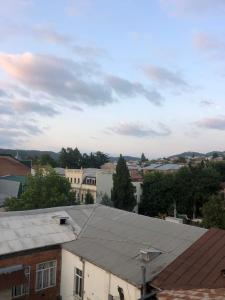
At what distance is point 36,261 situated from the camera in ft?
61.9

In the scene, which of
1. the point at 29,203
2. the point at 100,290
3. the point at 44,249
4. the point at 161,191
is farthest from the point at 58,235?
the point at 161,191

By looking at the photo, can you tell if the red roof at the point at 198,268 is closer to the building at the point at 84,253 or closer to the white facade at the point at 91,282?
the building at the point at 84,253

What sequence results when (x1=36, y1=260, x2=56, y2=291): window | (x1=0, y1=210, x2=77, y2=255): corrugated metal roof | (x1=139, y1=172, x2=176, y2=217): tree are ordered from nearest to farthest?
(x1=0, y1=210, x2=77, y2=255): corrugated metal roof → (x1=36, y1=260, x2=56, y2=291): window → (x1=139, y1=172, x2=176, y2=217): tree

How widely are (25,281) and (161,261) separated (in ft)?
21.2

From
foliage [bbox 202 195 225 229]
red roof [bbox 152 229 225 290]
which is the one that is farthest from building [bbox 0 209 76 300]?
foliage [bbox 202 195 225 229]

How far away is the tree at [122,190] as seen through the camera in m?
57.2

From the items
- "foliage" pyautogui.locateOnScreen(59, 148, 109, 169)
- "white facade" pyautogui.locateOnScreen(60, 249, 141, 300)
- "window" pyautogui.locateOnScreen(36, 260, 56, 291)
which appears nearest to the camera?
"white facade" pyautogui.locateOnScreen(60, 249, 141, 300)

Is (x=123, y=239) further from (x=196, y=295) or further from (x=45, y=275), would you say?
(x=196, y=295)

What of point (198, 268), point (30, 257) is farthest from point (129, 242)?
point (30, 257)

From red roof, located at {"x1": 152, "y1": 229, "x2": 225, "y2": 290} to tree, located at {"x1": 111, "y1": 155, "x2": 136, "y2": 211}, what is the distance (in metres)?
40.0

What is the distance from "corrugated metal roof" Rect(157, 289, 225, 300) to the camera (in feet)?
43.9

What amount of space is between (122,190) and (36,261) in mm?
38513

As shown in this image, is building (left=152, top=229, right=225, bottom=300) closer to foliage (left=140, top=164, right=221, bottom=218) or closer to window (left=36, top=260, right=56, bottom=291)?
window (left=36, top=260, right=56, bottom=291)

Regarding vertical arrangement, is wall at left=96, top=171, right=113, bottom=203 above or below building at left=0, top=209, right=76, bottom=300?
above
